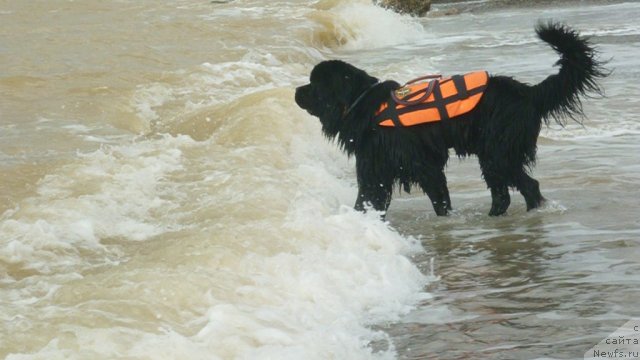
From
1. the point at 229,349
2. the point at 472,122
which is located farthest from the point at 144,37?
the point at 229,349

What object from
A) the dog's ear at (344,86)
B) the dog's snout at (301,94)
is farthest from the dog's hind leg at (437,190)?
the dog's snout at (301,94)

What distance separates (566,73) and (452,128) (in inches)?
34.9

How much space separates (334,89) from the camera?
7.42 m

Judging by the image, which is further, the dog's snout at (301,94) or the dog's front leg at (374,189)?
the dog's snout at (301,94)

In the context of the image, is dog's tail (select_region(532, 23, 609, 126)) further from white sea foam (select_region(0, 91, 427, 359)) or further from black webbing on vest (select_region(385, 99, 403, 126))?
white sea foam (select_region(0, 91, 427, 359))

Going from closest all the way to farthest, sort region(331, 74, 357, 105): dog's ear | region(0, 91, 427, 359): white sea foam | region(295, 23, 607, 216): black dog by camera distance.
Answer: region(0, 91, 427, 359): white sea foam, region(295, 23, 607, 216): black dog, region(331, 74, 357, 105): dog's ear

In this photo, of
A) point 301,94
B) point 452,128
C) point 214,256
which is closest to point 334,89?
point 301,94

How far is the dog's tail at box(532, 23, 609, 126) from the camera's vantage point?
6.90 m

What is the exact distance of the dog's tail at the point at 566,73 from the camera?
690 centimetres

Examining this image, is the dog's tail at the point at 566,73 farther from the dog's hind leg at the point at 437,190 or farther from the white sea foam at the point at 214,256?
the white sea foam at the point at 214,256

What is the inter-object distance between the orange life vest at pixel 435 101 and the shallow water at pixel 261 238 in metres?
0.78

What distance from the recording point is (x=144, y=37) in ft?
59.7

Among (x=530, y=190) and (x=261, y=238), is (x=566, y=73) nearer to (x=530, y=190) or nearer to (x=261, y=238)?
(x=530, y=190)

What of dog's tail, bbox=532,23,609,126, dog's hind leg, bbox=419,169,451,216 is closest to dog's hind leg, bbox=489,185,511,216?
dog's hind leg, bbox=419,169,451,216
